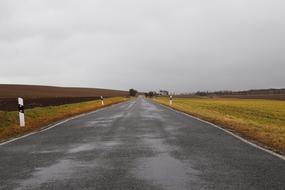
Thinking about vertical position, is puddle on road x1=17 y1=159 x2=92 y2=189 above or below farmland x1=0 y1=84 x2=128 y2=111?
below

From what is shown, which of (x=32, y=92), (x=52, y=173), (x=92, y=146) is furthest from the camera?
(x=32, y=92)

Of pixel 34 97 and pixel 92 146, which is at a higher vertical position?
pixel 34 97

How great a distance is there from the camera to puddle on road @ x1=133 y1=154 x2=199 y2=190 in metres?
6.68

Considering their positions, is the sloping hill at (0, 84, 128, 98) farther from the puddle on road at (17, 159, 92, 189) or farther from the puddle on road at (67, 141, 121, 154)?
the puddle on road at (17, 159, 92, 189)

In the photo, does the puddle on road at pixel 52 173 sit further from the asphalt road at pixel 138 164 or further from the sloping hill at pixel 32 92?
the sloping hill at pixel 32 92

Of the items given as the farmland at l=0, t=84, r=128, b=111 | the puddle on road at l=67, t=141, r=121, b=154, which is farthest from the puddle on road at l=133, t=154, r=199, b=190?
the farmland at l=0, t=84, r=128, b=111

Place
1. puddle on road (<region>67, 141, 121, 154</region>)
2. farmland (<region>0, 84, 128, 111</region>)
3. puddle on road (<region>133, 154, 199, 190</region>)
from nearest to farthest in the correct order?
1. puddle on road (<region>133, 154, 199, 190</region>)
2. puddle on road (<region>67, 141, 121, 154</region>)
3. farmland (<region>0, 84, 128, 111</region>)

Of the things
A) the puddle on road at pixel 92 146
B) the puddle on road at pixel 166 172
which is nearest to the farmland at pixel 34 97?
the puddle on road at pixel 92 146

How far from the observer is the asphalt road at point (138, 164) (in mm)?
6695

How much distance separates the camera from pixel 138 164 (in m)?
8.37

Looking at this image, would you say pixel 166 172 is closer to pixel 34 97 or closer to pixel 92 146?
pixel 92 146

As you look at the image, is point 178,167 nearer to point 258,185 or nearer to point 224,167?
point 224,167

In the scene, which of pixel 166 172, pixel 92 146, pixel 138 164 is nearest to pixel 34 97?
pixel 92 146

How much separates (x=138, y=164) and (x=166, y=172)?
94 cm
